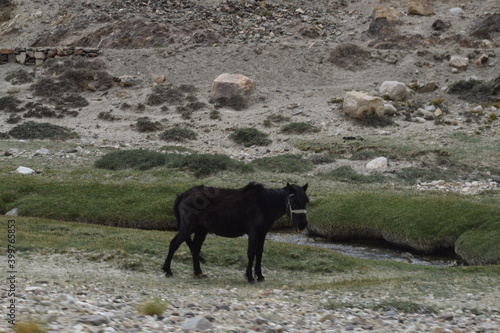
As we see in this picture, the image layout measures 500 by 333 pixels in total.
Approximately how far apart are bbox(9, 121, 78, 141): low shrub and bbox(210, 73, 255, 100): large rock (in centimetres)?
1345

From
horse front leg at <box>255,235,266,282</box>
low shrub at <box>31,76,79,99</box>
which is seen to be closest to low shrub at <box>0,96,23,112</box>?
low shrub at <box>31,76,79,99</box>

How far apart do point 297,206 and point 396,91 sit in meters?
37.9

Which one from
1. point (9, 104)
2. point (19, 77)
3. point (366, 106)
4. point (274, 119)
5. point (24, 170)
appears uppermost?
point (19, 77)

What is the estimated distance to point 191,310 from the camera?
1062 cm

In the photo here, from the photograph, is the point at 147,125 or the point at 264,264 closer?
the point at 264,264

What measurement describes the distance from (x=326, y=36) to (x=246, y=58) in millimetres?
12690

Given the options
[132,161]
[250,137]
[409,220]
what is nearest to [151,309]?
[409,220]

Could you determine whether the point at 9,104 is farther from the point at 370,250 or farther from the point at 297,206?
the point at 297,206

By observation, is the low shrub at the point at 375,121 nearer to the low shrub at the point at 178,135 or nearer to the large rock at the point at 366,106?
the large rock at the point at 366,106

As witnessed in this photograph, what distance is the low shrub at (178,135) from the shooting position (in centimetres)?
4644

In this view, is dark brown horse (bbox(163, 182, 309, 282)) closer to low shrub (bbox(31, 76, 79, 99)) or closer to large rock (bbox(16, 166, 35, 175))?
large rock (bbox(16, 166, 35, 175))

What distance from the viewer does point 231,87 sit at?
5288 centimetres

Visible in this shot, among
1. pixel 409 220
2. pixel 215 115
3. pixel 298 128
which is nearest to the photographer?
pixel 409 220

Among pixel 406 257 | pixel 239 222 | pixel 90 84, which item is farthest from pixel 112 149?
pixel 239 222
